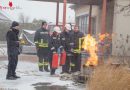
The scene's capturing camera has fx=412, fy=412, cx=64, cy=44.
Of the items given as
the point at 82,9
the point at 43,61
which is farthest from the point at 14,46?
the point at 82,9

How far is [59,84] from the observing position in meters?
11.8

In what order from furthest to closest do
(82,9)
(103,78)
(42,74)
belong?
(82,9) < (42,74) < (103,78)

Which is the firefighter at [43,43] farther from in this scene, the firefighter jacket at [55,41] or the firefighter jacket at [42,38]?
the firefighter jacket at [55,41]

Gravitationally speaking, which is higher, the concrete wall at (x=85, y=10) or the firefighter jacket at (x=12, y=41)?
the concrete wall at (x=85, y=10)

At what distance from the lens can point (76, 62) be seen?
14930mm

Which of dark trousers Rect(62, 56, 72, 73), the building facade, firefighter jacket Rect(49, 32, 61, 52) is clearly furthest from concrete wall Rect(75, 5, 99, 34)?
dark trousers Rect(62, 56, 72, 73)

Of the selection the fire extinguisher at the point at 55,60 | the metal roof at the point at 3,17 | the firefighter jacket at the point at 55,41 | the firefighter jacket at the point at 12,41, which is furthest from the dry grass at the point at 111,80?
the metal roof at the point at 3,17

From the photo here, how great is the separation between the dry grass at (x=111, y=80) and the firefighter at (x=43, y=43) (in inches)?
262

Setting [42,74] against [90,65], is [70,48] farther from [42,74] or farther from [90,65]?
[90,65]

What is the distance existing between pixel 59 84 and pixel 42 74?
2785 mm

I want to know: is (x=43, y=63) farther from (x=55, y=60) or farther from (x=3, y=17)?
(x=3, y=17)

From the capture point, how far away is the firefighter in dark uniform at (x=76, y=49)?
14.8 m

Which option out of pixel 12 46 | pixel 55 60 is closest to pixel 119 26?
pixel 55 60

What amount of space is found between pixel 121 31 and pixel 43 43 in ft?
27.4
